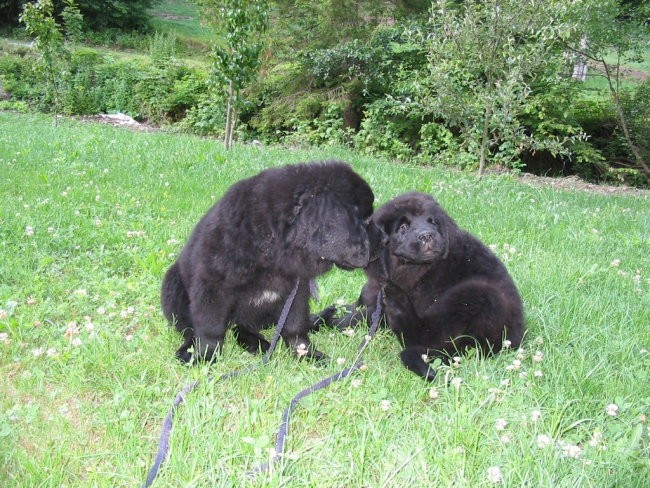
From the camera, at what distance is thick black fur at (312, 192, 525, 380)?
3033 mm

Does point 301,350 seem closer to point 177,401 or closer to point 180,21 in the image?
point 177,401

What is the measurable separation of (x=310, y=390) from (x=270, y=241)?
77cm

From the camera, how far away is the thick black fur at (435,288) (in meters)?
3.03

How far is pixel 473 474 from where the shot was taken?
7.14 feet

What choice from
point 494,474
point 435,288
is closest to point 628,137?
point 435,288

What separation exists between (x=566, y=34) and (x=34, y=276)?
800 cm

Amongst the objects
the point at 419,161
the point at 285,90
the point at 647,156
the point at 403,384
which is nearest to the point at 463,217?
the point at 403,384

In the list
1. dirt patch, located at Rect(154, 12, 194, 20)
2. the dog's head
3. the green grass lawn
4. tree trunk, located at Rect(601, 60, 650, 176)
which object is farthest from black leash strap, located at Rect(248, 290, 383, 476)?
A: dirt patch, located at Rect(154, 12, 194, 20)

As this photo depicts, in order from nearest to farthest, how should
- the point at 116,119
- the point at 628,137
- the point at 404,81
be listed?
the point at 628,137 → the point at 404,81 → the point at 116,119

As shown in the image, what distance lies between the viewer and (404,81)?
15336 mm

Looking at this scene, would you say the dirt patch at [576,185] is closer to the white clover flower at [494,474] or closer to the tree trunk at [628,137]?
the tree trunk at [628,137]

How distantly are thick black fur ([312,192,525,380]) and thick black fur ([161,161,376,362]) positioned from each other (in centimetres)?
34

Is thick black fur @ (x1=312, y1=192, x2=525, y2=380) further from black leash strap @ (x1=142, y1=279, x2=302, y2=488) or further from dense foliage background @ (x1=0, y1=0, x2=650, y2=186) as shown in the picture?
dense foliage background @ (x1=0, y1=0, x2=650, y2=186)

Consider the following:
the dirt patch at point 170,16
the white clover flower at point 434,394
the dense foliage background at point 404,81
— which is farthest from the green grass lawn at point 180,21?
the white clover flower at point 434,394
